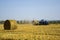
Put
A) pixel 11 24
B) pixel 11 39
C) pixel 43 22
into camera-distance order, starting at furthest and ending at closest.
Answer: pixel 43 22 → pixel 11 24 → pixel 11 39

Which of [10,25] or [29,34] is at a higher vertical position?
[10,25]

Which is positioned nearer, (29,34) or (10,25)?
(29,34)

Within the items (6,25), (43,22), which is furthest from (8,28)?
(43,22)

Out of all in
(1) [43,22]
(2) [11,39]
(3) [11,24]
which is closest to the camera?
(2) [11,39]

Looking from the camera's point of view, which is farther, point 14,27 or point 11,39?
point 14,27

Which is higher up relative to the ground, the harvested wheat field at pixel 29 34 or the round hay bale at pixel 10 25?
the round hay bale at pixel 10 25

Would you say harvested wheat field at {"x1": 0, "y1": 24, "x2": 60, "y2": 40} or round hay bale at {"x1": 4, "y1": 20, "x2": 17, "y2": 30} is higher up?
round hay bale at {"x1": 4, "y1": 20, "x2": 17, "y2": 30}

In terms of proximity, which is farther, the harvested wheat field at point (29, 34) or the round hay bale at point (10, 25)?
the round hay bale at point (10, 25)

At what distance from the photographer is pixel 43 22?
119 feet

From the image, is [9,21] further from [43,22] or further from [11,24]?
[43,22]

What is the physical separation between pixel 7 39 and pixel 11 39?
0.97ft

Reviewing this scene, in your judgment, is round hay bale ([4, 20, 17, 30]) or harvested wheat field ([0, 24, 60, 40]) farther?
round hay bale ([4, 20, 17, 30])

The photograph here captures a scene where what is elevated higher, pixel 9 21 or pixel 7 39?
pixel 9 21

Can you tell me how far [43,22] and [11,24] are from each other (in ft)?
55.6
